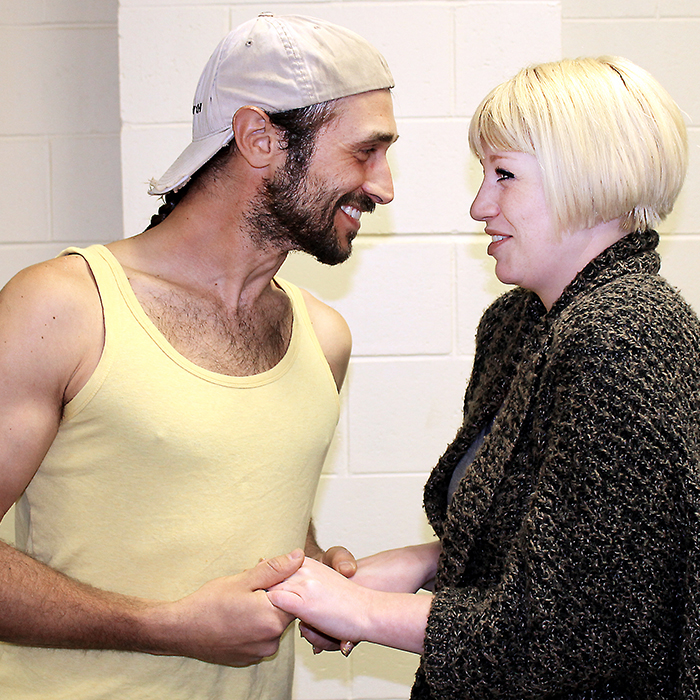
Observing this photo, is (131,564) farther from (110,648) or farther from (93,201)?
(93,201)

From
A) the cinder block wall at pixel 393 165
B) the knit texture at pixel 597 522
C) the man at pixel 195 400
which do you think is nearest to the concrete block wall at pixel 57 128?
the cinder block wall at pixel 393 165

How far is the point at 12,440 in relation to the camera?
962 millimetres

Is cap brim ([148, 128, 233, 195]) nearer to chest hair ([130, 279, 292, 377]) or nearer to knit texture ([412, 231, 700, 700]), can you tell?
chest hair ([130, 279, 292, 377])

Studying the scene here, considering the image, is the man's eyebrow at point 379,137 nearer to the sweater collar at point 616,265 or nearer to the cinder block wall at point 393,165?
the sweater collar at point 616,265

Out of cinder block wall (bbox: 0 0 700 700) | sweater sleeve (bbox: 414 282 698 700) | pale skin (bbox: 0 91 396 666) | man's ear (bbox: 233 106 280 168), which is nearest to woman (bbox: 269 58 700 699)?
sweater sleeve (bbox: 414 282 698 700)

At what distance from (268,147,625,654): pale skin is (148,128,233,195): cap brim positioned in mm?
429

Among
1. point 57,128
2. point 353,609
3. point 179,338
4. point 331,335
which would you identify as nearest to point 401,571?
point 353,609

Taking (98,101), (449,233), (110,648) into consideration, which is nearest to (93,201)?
(98,101)

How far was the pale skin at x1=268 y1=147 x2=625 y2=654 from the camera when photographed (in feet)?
3.24

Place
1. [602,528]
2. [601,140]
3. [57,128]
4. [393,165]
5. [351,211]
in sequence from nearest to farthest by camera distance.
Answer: [602,528], [601,140], [351,211], [393,165], [57,128]

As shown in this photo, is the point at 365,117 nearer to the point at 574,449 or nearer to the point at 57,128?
the point at 574,449

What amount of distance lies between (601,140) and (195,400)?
2.15ft

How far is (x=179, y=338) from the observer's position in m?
1.11

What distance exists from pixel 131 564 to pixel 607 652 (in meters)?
0.64
